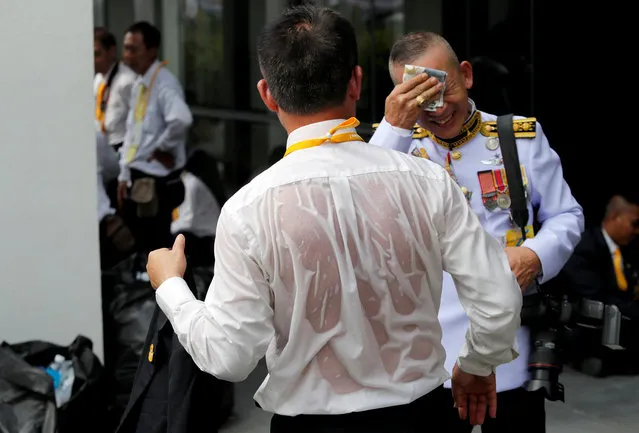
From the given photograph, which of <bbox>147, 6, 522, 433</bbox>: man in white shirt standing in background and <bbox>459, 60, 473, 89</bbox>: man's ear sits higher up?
<bbox>459, 60, 473, 89</bbox>: man's ear

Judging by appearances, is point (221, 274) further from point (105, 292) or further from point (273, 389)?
point (105, 292)

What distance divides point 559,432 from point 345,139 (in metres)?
3.30

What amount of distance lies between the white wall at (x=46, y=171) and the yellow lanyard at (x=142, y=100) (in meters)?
1.66

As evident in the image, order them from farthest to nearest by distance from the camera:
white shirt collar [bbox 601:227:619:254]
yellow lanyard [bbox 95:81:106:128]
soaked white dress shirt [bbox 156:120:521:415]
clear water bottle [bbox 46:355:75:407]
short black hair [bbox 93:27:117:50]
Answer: short black hair [bbox 93:27:117:50]
yellow lanyard [bbox 95:81:106:128]
white shirt collar [bbox 601:227:619:254]
clear water bottle [bbox 46:355:75:407]
soaked white dress shirt [bbox 156:120:521:415]

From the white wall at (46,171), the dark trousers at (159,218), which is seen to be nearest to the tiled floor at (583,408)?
the white wall at (46,171)

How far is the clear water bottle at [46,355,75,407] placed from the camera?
448 centimetres

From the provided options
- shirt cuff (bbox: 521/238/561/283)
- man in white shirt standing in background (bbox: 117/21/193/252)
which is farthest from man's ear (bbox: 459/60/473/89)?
→ man in white shirt standing in background (bbox: 117/21/193/252)

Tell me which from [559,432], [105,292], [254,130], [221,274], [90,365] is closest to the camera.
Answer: [221,274]

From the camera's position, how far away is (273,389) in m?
2.28

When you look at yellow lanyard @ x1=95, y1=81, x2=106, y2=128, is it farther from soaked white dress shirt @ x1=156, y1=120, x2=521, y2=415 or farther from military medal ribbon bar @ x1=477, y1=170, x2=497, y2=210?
soaked white dress shirt @ x1=156, y1=120, x2=521, y2=415

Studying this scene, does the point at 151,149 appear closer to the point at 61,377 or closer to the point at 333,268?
the point at 61,377

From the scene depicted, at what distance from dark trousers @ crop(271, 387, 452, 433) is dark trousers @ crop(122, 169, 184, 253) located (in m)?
4.41

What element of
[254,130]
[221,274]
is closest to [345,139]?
[221,274]

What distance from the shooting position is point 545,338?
122 inches
